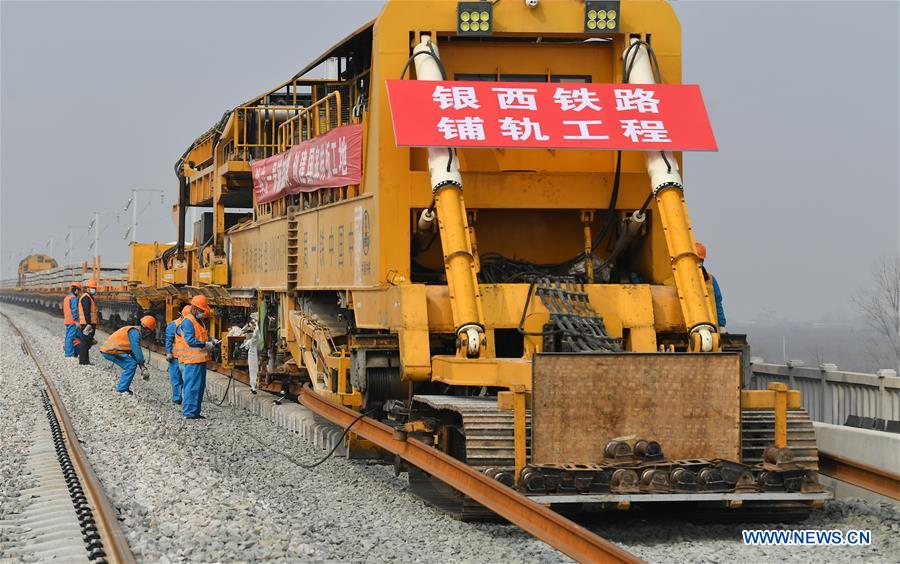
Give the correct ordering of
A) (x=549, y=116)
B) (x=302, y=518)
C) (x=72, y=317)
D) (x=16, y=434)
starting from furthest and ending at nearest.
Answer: (x=72, y=317) → (x=16, y=434) → (x=549, y=116) → (x=302, y=518)

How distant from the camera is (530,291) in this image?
9.60 meters

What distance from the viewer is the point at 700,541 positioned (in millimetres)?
7590

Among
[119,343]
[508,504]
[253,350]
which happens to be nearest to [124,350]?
[119,343]

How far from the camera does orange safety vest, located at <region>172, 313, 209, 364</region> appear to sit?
15.2 metres

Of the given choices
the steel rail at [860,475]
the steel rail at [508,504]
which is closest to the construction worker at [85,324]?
the steel rail at [508,504]

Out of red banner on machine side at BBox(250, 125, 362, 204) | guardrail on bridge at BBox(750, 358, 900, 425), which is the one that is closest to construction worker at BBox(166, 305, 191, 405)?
red banner on machine side at BBox(250, 125, 362, 204)

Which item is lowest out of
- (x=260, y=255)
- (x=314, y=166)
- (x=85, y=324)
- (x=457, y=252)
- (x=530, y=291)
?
(x=85, y=324)

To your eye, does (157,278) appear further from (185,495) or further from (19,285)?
(19,285)

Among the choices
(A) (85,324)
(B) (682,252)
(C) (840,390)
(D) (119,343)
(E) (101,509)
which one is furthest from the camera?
(A) (85,324)

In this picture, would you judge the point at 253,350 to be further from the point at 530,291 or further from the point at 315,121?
the point at 530,291

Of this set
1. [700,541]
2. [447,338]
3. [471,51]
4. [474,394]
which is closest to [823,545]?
[700,541]

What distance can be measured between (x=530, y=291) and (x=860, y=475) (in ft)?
9.73

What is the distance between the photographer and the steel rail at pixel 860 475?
309 inches

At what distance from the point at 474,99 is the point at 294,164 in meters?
4.74
